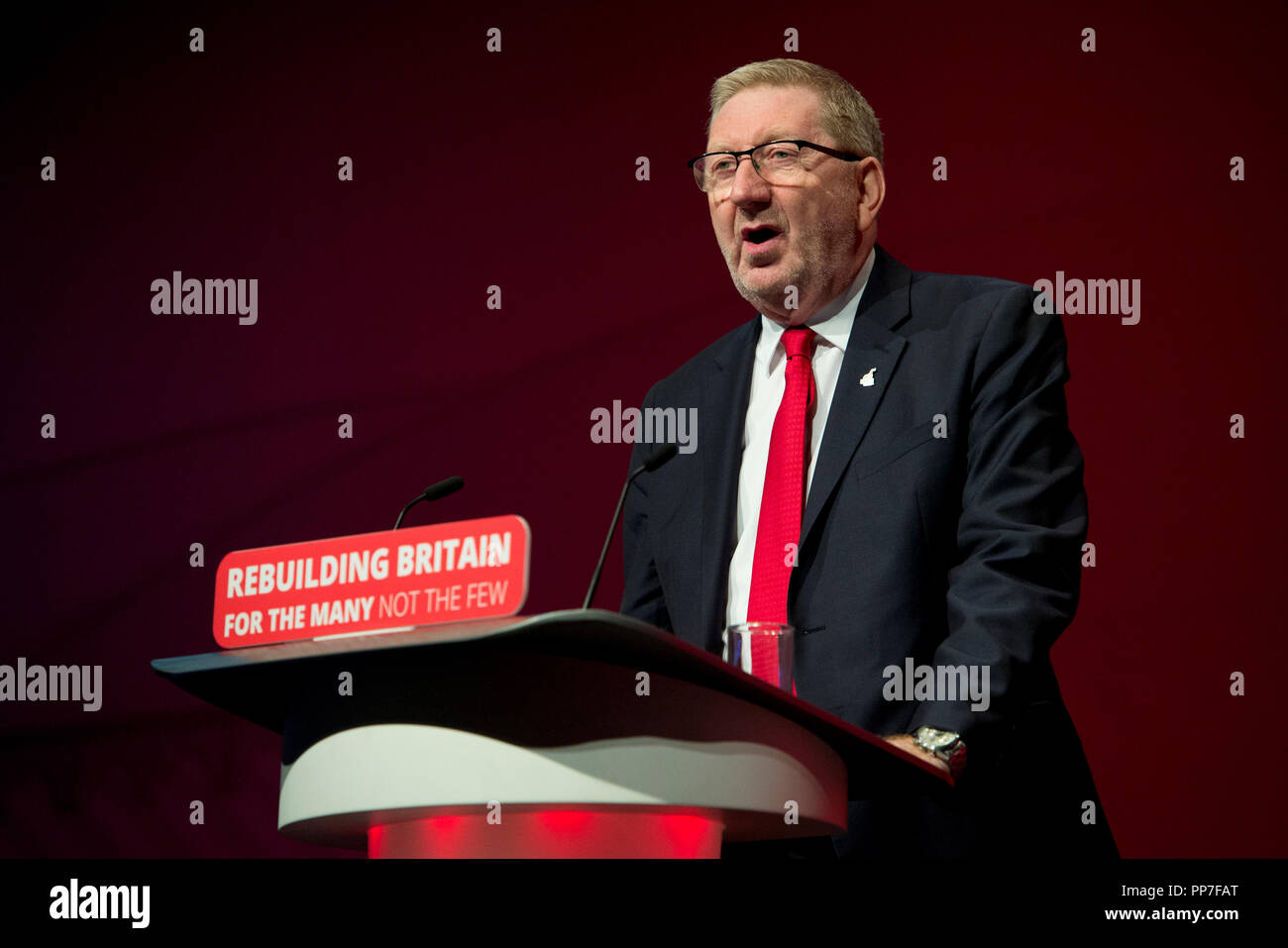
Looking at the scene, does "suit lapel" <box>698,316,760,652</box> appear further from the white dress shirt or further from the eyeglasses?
the eyeglasses

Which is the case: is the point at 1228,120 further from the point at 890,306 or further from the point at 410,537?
the point at 410,537

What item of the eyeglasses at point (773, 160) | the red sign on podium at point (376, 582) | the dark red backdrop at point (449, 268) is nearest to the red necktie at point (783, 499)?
the eyeglasses at point (773, 160)

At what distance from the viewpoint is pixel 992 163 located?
3.36 metres

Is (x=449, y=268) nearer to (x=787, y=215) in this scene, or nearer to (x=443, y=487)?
(x=787, y=215)

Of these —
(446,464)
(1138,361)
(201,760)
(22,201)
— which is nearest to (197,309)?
(22,201)

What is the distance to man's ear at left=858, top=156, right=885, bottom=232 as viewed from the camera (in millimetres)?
2408

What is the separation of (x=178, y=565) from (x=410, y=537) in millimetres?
2648

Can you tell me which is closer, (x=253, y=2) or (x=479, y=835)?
(x=479, y=835)

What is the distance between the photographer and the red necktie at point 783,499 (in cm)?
198

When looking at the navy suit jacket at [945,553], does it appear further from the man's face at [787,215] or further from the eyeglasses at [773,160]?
the eyeglasses at [773,160]

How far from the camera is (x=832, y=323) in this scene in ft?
7.50

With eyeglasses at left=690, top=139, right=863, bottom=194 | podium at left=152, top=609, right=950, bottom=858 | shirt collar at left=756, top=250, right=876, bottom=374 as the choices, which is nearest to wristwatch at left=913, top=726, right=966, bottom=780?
podium at left=152, top=609, right=950, bottom=858

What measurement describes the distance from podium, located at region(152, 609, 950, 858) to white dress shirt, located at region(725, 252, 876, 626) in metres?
0.73

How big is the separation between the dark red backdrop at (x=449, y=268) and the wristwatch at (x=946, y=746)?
1728 mm
